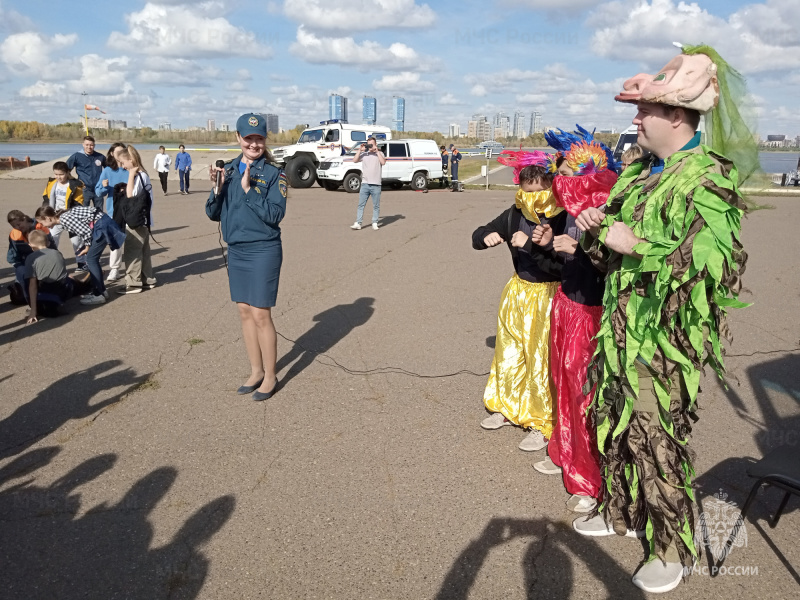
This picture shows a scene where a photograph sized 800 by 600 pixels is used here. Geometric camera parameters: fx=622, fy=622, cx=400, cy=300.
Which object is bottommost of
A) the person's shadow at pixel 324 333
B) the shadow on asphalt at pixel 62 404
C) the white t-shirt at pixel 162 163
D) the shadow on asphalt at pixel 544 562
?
the shadow on asphalt at pixel 62 404

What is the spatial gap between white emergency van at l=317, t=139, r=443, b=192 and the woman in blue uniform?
59.1 ft

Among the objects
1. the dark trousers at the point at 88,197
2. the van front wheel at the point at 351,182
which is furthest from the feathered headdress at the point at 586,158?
the van front wheel at the point at 351,182

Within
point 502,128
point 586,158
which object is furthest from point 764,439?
point 502,128

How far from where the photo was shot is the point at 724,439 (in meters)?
3.98

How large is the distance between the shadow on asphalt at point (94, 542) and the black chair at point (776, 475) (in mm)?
2406

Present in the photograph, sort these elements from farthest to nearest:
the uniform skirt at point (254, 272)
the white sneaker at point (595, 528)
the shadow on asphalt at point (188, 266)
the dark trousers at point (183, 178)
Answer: the dark trousers at point (183, 178)
the shadow on asphalt at point (188, 266)
the uniform skirt at point (254, 272)
the white sneaker at point (595, 528)

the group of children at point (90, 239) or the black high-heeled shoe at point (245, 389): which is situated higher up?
the group of children at point (90, 239)

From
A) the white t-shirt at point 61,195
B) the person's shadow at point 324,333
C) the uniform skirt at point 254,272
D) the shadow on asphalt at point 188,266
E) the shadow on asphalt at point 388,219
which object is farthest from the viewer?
the shadow on asphalt at point 388,219

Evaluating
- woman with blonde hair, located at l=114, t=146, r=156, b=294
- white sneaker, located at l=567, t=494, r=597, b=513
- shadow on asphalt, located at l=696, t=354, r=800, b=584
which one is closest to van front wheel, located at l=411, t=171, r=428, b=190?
woman with blonde hair, located at l=114, t=146, r=156, b=294

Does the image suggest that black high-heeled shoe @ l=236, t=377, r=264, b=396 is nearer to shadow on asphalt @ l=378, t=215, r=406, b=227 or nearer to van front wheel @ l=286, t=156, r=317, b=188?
shadow on asphalt @ l=378, t=215, r=406, b=227

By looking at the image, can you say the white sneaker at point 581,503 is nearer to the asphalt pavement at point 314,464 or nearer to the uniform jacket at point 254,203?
the asphalt pavement at point 314,464

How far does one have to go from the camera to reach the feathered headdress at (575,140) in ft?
10.6

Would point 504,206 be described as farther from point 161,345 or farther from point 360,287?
point 161,345

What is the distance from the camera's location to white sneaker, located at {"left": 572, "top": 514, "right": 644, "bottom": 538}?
296 centimetres
